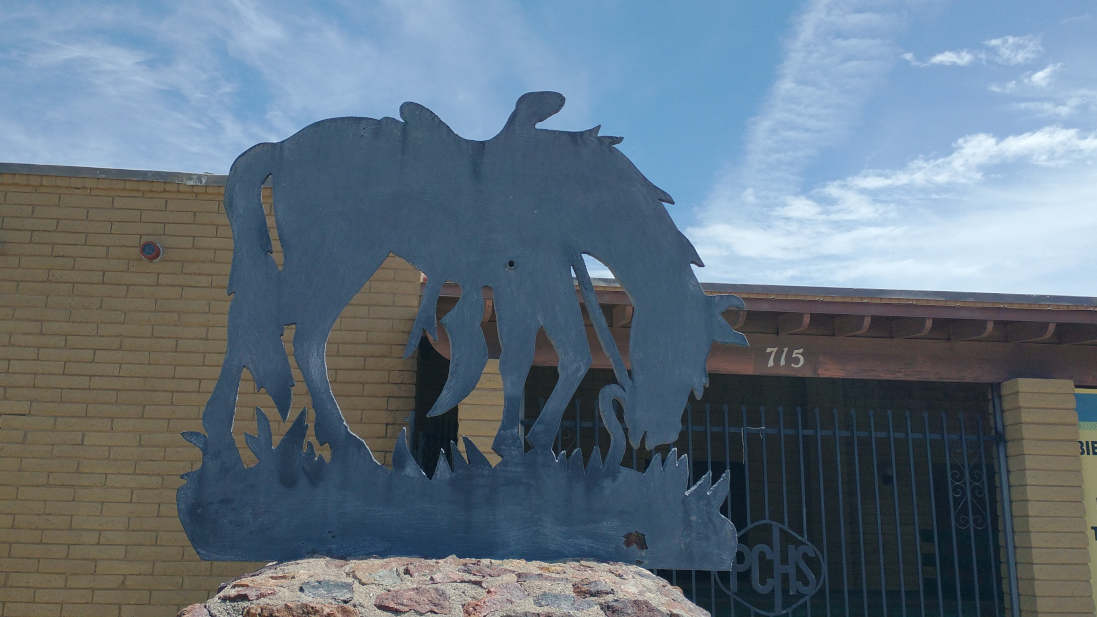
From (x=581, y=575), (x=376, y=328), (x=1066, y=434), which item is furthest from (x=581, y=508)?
(x=1066, y=434)

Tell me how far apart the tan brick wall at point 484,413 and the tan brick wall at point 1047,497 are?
4.24 meters

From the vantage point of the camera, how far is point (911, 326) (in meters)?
7.62

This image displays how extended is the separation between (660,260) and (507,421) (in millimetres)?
1143

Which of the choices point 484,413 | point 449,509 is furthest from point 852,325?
point 449,509

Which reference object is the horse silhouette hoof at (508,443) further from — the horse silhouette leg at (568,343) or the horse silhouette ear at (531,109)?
the horse silhouette ear at (531,109)

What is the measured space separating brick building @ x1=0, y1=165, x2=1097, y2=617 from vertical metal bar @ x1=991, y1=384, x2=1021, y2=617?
0.9 inches

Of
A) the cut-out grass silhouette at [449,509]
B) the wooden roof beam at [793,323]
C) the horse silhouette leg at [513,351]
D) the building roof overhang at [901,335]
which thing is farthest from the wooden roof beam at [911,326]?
the horse silhouette leg at [513,351]

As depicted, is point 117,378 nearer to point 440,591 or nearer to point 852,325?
point 440,591

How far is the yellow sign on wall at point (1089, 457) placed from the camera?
7535 millimetres

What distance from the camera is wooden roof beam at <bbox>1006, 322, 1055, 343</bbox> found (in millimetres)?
7598

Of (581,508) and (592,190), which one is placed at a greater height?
(592,190)

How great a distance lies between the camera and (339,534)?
14.9 ft

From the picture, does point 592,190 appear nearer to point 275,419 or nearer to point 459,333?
point 459,333

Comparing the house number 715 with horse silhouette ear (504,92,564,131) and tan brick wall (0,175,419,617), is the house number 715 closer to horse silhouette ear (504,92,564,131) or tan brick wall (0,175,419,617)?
tan brick wall (0,175,419,617)
